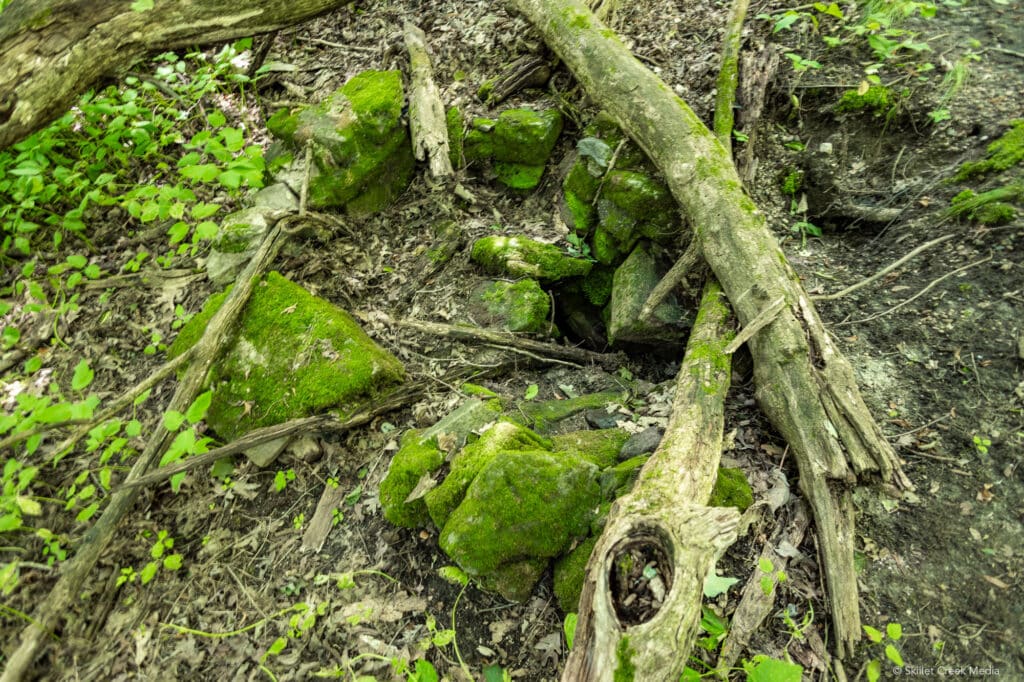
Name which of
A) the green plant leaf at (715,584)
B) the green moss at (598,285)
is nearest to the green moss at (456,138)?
the green moss at (598,285)

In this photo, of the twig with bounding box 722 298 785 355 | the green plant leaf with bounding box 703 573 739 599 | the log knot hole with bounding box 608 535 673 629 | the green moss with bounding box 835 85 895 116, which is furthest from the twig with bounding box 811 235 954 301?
the log knot hole with bounding box 608 535 673 629

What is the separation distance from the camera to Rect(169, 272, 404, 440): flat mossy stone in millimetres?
3383

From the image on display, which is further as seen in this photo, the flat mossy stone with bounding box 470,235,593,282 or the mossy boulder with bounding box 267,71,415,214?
the mossy boulder with bounding box 267,71,415,214

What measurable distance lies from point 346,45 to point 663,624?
21.1 feet

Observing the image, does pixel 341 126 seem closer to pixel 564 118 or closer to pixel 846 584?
pixel 564 118

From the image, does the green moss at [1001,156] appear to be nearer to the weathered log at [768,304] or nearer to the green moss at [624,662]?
the weathered log at [768,304]

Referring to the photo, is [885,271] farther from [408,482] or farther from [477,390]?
[408,482]

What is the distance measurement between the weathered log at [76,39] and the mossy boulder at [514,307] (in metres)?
3.30

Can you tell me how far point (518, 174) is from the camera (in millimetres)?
4629

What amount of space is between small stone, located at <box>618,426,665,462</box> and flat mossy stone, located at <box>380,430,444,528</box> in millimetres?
1093

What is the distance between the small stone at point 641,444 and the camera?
2.89 meters

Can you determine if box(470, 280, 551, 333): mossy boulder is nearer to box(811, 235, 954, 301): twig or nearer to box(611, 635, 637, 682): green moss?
box(811, 235, 954, 301): twig

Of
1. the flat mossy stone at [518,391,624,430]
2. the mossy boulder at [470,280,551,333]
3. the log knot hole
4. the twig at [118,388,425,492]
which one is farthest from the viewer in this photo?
the mossy boulder at [470,280,551,333]

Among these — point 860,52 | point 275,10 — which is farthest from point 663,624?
point 275,10
